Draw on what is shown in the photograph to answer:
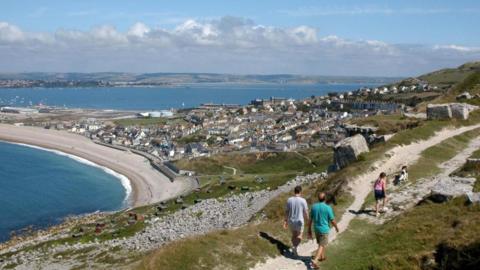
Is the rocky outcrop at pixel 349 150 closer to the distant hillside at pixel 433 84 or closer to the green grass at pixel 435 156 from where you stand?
the green grass at pixel 435 156

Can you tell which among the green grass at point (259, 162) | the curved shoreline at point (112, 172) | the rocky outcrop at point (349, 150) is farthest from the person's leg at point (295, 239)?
the green grass at point (259, 162)

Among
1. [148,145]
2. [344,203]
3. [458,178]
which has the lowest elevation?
[148,145]

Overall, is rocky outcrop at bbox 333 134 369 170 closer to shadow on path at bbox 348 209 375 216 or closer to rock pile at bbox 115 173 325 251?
rock pile at bbox 115 173 325 251

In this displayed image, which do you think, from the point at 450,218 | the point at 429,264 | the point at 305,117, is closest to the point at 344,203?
the point at 450,218

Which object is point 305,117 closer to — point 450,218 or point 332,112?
point 332,112

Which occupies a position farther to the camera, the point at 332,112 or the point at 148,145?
the point at 332,112
